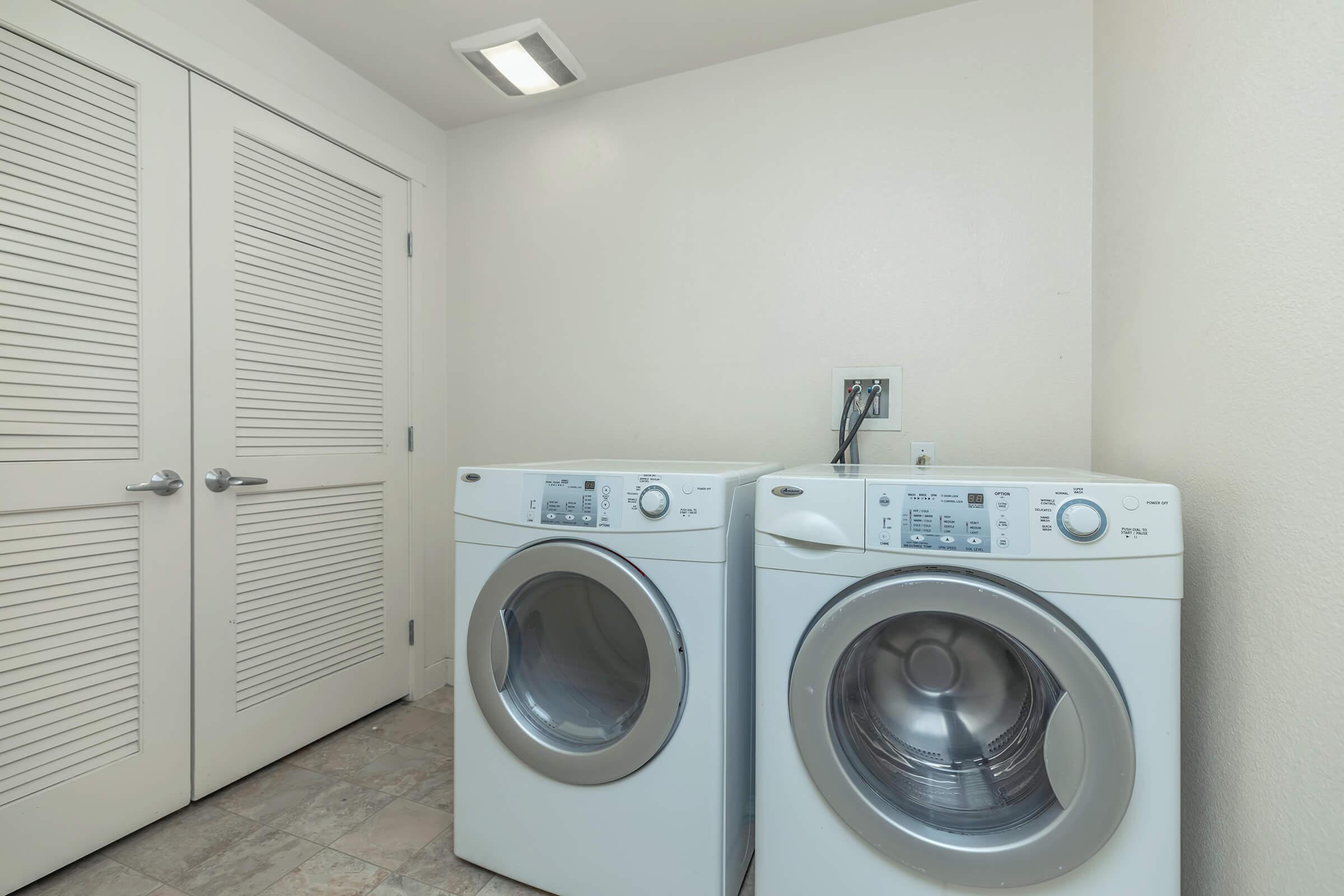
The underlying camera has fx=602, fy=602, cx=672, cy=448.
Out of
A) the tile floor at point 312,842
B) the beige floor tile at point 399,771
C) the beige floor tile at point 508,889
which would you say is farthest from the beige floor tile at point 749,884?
the beige floor tile at point 399,771

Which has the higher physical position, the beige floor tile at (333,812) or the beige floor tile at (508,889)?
the beige floor tile at (333,812)

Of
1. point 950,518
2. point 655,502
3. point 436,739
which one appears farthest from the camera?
point 436,739

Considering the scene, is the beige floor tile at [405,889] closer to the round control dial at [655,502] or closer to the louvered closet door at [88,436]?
the louvered closet door at [88,436]

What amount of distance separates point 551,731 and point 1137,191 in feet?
5.52

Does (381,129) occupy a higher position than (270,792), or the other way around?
(381,129)

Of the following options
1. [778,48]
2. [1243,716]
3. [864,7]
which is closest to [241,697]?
[1243,716]

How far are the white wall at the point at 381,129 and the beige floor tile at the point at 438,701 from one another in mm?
43

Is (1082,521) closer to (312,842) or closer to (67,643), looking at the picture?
(312,842)

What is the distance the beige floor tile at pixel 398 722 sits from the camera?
6.56 ft

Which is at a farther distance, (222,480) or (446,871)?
(222,480)

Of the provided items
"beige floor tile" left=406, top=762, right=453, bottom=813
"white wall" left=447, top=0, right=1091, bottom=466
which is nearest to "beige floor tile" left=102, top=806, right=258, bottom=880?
"beige floor tile" left=406, top=762, right=453, bottom=813

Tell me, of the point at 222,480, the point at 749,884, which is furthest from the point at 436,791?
the point at 222,480

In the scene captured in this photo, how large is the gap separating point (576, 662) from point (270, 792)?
1064 mm

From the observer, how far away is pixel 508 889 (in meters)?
1.31
